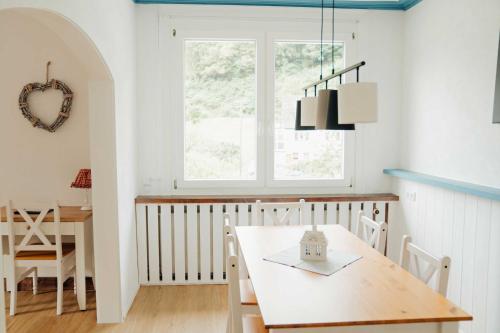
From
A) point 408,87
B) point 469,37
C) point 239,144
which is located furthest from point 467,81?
point 239,144

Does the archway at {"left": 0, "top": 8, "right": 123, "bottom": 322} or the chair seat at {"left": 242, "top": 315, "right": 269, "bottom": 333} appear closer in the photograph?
the chair seat at {"left": 242, "top": 315, "right": 269, "bottom": 333}

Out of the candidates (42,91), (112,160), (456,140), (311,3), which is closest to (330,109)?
(456,140)

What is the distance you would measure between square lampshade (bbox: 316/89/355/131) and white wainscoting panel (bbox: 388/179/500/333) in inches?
52.6

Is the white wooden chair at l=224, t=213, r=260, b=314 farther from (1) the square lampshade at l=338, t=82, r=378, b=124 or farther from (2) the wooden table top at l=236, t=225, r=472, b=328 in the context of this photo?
(1) the square lampshade at l=338, t=82, r=378, b=124

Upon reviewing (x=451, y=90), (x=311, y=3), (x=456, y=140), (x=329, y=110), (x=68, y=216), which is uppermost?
(x=311, y=3)

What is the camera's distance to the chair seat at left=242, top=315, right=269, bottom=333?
2250mm

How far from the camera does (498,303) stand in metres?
2.72

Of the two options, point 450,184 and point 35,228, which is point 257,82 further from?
point 35,228

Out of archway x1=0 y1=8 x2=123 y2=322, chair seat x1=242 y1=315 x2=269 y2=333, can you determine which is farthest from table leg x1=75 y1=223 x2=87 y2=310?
chair seat x1=242 y1=315 x2=269 y2=333

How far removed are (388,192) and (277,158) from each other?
1.19 m

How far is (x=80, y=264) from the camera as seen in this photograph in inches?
142

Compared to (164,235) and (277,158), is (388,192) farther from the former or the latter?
(164,235)

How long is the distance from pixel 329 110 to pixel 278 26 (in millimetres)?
2254

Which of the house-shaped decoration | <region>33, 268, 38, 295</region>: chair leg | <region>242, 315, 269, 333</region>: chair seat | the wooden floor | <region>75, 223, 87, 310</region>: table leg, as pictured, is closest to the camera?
<region>242, 315, 269, 333</region>: chair seat
